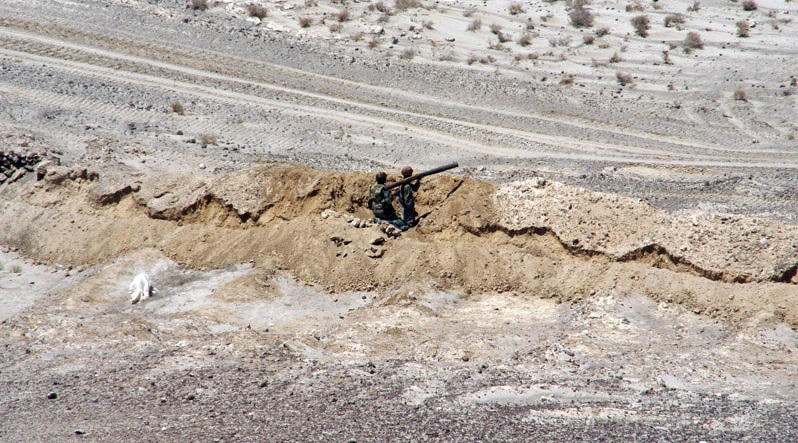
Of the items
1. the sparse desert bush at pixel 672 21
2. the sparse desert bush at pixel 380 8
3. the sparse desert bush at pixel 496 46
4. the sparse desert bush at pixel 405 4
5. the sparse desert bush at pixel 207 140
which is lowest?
the sparse desert bush at pixel 207 140

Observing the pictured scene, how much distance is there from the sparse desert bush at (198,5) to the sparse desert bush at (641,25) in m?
15.8

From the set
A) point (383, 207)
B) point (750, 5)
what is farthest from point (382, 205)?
point (750, 5)

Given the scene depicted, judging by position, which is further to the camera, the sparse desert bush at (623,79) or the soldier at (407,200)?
the sparse desert bush at (623,79)

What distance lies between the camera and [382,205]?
43.6ft

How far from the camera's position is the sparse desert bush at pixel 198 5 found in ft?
94.9

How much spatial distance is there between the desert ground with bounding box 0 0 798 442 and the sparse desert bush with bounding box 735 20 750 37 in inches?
71.6

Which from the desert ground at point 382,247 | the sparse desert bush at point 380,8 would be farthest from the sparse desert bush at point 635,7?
the sparse desert bush at point 380,8

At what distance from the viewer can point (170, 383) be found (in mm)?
9438

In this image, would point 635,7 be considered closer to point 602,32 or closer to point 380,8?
point 602,32

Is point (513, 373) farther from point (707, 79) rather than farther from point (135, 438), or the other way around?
point (707, 79)

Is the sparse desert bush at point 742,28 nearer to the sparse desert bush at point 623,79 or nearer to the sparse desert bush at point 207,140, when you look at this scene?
the sparse desert bush at point 623,79

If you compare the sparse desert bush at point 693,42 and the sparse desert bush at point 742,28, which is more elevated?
the sparse desert bush at point 742,28

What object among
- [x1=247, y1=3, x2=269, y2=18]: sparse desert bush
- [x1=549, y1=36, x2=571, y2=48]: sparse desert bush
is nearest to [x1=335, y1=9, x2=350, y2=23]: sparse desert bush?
[x1=247, y1=3, x2=269, y2=18]: sparse desert bush

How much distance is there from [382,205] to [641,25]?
19446 millimetres
